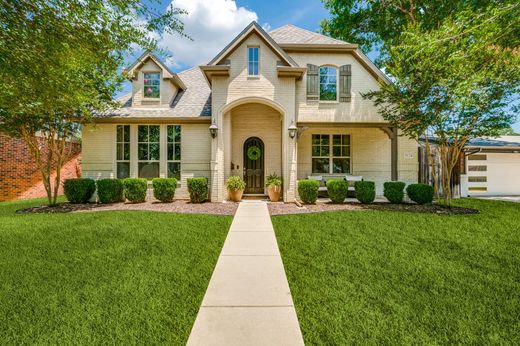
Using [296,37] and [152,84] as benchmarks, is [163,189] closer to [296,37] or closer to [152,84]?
[152,84]

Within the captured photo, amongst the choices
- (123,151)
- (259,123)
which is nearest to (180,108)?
(123,151)

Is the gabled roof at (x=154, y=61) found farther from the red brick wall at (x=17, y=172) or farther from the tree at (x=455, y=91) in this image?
the tree at (x=455, y=91)

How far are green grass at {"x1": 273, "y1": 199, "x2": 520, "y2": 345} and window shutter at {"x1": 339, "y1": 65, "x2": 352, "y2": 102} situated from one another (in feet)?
21.3

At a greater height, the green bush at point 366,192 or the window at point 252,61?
the window at point 252,61

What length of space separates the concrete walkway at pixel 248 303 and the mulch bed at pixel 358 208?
12.3ft

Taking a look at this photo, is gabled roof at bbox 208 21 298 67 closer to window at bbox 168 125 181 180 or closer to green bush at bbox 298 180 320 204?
window at bbox 168 125 181 180

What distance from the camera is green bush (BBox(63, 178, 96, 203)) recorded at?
9.70m

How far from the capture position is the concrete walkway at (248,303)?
222 cm

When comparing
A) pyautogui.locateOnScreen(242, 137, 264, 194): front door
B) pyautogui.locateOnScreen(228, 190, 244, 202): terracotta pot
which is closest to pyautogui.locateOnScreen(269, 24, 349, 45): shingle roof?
pyautogui.locateOnScreen(242, 137, 264, 194): front door

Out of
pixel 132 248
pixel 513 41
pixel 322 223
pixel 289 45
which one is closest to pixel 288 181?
pixel 322 223

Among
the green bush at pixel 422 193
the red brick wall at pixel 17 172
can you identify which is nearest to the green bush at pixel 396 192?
the green bush at pixel 422 193

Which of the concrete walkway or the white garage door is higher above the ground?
the white garage door

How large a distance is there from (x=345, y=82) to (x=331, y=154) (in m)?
3.21

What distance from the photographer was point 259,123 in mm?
11453
